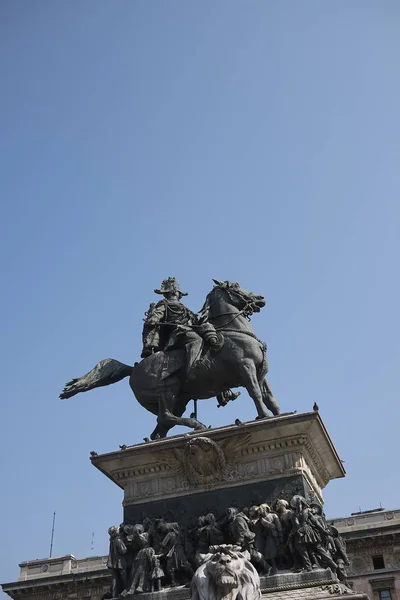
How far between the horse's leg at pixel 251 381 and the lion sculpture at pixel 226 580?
14.2 feet

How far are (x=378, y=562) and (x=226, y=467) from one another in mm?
35101

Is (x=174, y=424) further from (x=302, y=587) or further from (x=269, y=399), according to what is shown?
(x=302, y=587)

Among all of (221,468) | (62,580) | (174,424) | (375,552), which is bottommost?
(221,468)

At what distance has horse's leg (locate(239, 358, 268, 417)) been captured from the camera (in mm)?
14230

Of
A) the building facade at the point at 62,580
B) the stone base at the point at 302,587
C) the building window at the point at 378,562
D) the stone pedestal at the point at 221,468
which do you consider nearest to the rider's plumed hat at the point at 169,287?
the stone pedestal at the point at 221,468

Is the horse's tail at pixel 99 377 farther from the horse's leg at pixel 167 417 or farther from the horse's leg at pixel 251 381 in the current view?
the horse's leg at pixel 251 381

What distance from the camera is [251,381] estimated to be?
14.4 m

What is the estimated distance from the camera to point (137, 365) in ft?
51.4

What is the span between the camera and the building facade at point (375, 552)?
4331cm

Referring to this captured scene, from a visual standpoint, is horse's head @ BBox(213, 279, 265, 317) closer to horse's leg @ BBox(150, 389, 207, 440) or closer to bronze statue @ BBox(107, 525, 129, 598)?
horse's leg @ BBox(150, 389, 207, 440)

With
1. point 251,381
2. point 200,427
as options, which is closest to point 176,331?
point 251,381

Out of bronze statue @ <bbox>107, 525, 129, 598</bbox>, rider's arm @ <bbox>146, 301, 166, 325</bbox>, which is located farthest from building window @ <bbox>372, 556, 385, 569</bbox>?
bronze statue @ <bbox>107, 525, 129, 598</bbox>

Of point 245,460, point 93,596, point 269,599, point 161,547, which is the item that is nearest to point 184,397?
point 245,460

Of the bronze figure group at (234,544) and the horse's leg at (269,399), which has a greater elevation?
the horse's leg at (269,399)
